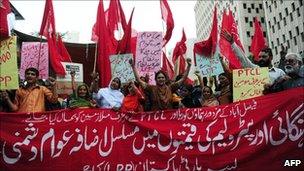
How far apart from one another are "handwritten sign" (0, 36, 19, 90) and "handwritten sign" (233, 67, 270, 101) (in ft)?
10.6

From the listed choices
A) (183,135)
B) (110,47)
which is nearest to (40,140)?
(183,135)

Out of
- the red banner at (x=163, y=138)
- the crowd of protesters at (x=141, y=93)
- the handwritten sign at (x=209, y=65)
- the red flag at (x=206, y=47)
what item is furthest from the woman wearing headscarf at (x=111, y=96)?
the red flag at (x=206, y=47)

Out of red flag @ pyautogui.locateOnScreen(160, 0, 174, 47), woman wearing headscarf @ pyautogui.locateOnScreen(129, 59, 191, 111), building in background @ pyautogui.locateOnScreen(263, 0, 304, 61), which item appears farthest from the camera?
building in background @ pyautogui.locateOnScreen(263, 0, 304, 61)

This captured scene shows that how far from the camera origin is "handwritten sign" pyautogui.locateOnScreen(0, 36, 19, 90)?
6.20 m

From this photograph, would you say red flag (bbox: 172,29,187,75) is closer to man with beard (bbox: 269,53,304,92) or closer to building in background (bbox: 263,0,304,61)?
man with beard (bbox: 269,53,304,92)

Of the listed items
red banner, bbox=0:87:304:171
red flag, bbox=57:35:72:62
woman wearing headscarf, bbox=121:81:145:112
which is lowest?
red banner, bbox=0:87:304:171

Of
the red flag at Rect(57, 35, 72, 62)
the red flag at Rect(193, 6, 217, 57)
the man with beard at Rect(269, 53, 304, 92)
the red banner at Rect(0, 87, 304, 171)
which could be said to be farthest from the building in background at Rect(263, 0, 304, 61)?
the red banner at Rect(0, 87, 304, 171)

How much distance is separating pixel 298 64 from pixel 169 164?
2.31 m

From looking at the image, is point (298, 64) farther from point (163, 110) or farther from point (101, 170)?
point (101, 170)

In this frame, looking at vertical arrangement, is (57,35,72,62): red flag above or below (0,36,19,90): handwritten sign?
above

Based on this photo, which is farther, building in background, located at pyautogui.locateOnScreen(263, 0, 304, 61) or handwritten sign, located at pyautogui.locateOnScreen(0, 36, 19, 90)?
building in background, located at pyautogui.locateOnScreen(263, 0, 304, 61)

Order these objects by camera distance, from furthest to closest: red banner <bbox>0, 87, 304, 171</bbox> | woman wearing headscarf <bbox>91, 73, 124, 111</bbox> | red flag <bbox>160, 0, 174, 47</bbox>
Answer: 1. red flag <bbox>160, 0, 174, 47</bbox>
2. woman wearing headscarf <bbox>91, 73, 124, 111</bbox>
3. red banner <bbox>0, 87, 304, 171</bbox>

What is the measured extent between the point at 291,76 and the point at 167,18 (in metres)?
5.96

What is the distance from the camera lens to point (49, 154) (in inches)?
235
